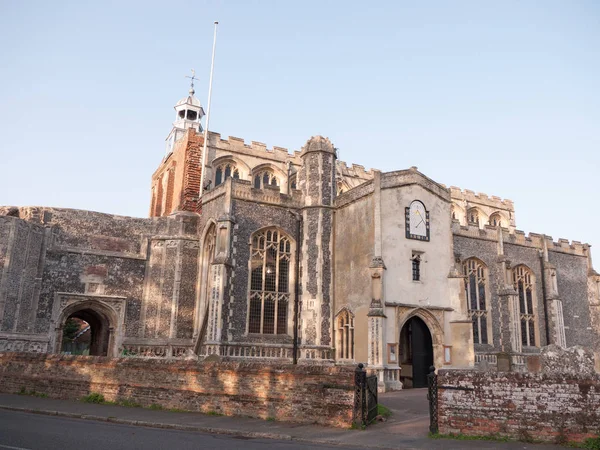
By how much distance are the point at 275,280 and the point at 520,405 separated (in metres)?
13.7

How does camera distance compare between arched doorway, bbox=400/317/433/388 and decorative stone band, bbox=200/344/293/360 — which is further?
arched doorway, bbox=400/317/433/388

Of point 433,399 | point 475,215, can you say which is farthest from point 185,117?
point 433,399

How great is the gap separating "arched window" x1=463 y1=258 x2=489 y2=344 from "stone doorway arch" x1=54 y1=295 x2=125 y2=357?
16.5 meters

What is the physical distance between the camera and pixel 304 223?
22938mm

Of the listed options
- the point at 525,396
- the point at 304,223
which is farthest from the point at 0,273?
the point at 525,396

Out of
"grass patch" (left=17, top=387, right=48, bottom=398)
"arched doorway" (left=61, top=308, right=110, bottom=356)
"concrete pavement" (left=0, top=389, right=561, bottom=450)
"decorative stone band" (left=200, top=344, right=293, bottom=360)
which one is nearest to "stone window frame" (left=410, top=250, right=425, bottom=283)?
"decorative stone band" (left=200, top=344, right=293, bottom=360)

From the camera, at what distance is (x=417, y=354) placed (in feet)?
68.0

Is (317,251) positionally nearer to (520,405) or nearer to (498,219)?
(520,405)

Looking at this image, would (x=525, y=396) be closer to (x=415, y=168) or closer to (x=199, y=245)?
(x=415, y=168)

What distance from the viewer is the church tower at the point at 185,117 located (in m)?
39.9

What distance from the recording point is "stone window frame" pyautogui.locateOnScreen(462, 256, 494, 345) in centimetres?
2548

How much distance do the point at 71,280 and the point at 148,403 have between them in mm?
10568

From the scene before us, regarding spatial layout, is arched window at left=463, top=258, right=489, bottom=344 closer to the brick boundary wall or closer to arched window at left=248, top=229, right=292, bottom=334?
arched window at left=248, top=229, right=292, bottom=334

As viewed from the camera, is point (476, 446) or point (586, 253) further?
point (586, 253)
